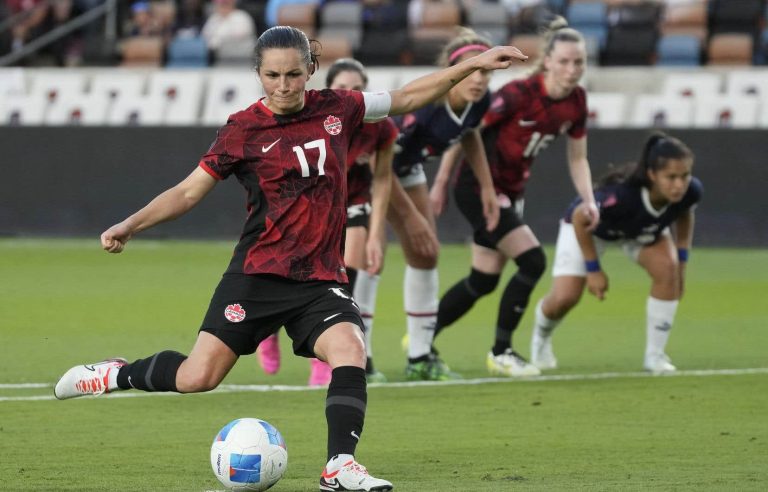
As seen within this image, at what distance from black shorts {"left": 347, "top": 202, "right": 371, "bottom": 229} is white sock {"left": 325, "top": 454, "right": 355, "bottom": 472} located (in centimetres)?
331

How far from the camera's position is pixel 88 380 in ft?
19.8

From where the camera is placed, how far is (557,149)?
16.8 m

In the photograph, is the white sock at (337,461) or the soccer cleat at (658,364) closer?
the white sock at (337,461)

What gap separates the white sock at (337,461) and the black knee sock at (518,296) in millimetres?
3937

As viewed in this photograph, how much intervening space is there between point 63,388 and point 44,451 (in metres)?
0.40

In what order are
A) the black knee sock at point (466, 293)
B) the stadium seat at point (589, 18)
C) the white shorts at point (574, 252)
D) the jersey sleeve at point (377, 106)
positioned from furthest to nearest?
the stadium seat at point (589, 18) → the black knee sock at point (466, 293) → the white shorts at point (574, 252) → the jersey sleeve at point (377, 106)

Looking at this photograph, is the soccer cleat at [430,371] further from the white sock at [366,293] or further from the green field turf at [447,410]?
the white sock at [366,293]

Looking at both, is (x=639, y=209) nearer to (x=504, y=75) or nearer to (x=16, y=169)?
(x=504, y=75)

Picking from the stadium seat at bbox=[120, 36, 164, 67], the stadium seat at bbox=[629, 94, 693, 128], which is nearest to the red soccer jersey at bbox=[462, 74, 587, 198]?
the stadium seat at bbox=[629, 94, 693, 128]

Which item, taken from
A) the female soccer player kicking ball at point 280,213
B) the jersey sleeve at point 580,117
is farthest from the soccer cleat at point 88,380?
the jersey sleeve at point 580,117

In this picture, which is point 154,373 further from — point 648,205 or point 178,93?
point 178,93

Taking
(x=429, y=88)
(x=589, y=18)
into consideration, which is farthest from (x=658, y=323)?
(x=589, y=18)

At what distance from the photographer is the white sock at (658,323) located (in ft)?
29.2

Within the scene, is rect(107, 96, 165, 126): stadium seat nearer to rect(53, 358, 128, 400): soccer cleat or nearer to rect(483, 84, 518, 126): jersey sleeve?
rect(483, 84, 518, 126): jersey sleeve
